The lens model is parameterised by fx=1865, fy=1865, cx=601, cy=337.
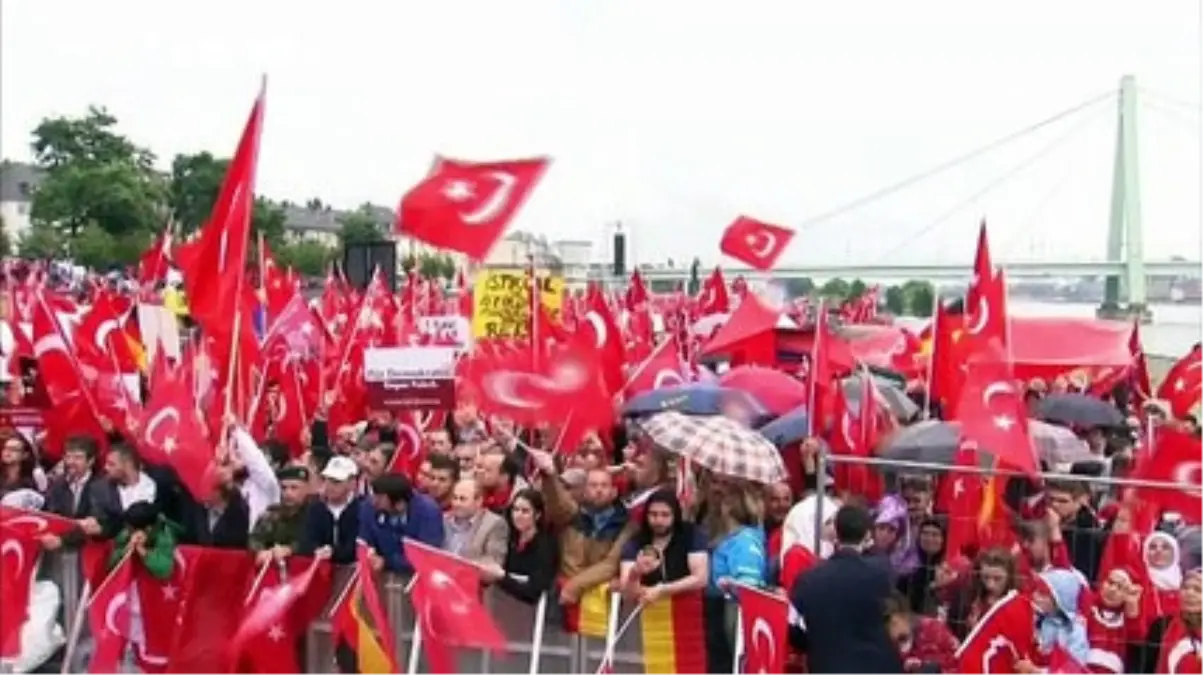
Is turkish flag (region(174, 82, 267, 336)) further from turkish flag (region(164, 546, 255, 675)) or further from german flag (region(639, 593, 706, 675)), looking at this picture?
german flag (region(639, 593, 706, 675))

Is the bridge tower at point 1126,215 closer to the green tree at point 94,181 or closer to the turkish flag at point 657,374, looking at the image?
the green tree at point 94,181

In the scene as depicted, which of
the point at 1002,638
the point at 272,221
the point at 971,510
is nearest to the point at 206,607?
the point at 971,510

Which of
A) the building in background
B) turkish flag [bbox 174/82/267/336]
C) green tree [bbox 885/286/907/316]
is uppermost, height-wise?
the building in background

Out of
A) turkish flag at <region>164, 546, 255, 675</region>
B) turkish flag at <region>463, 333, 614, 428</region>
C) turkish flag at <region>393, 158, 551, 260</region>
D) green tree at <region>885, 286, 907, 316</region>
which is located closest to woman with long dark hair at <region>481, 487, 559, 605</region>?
turkish flag at <region>164, 546, 255, 675</region>

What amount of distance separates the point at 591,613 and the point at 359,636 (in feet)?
3.43

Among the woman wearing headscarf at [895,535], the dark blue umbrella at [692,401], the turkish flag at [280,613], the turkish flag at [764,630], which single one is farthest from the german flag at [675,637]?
the dark blue umbrella at [692,401]

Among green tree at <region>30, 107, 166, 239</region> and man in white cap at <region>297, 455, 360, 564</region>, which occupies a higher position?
green tree at <region>30, 107, 166, 239</region>

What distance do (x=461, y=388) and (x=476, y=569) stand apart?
17.0ft

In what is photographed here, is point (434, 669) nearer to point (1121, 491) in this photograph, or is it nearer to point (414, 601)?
point (414, 601)

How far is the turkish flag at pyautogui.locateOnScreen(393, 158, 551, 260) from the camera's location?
38.2 ft

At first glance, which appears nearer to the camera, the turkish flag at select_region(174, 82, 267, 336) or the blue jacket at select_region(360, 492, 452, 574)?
the blue jacket at select_region(360, 492, 452, 574)

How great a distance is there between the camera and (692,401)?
11.6 m

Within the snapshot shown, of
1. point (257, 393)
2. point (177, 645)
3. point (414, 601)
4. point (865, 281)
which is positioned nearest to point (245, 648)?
point (177, 645)

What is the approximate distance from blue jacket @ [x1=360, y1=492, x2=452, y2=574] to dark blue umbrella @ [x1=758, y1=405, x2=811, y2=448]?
313cm
